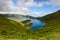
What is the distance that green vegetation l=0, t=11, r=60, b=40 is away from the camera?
17445 millimetres

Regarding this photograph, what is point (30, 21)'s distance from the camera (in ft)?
62.5

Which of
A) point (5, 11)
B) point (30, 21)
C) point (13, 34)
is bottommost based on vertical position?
point (13, 34)

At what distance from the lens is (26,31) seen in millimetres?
18406

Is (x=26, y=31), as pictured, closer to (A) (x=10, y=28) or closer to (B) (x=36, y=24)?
(B) (x=36, y=24)

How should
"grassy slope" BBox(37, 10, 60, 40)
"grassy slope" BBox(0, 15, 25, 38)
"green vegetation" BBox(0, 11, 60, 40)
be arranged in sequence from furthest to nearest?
"grassy slope" BBox(0, 15, 25, 38), "grassy slope" BBox(37, 10, 60, 40), "green vegetation" BBox(0, 11, 60, 40)

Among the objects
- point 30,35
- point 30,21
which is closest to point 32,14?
point 30,21

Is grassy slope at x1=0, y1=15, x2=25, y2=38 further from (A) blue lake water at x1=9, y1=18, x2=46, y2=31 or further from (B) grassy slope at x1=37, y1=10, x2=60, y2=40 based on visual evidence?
(B) grassy slope at x1=37, y1=10, x2=60, y2=40

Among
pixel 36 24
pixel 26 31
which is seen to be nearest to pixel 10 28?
pixel 26 31

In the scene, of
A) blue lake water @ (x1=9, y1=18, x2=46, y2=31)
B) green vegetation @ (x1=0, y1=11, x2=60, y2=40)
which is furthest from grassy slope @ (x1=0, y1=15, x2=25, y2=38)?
blue lake water @ (x1=9, y1=18, x2=46, y2=31)

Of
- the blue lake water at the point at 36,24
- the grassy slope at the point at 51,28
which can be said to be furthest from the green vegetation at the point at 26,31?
the blue lake water at the point at 36,24

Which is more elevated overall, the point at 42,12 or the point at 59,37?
the point at 42,12

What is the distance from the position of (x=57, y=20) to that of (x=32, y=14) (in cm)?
462

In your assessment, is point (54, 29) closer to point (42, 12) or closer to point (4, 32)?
point (42, 12)

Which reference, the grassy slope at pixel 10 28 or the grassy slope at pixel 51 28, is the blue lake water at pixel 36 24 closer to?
the grassy slope at pixel 51 28
